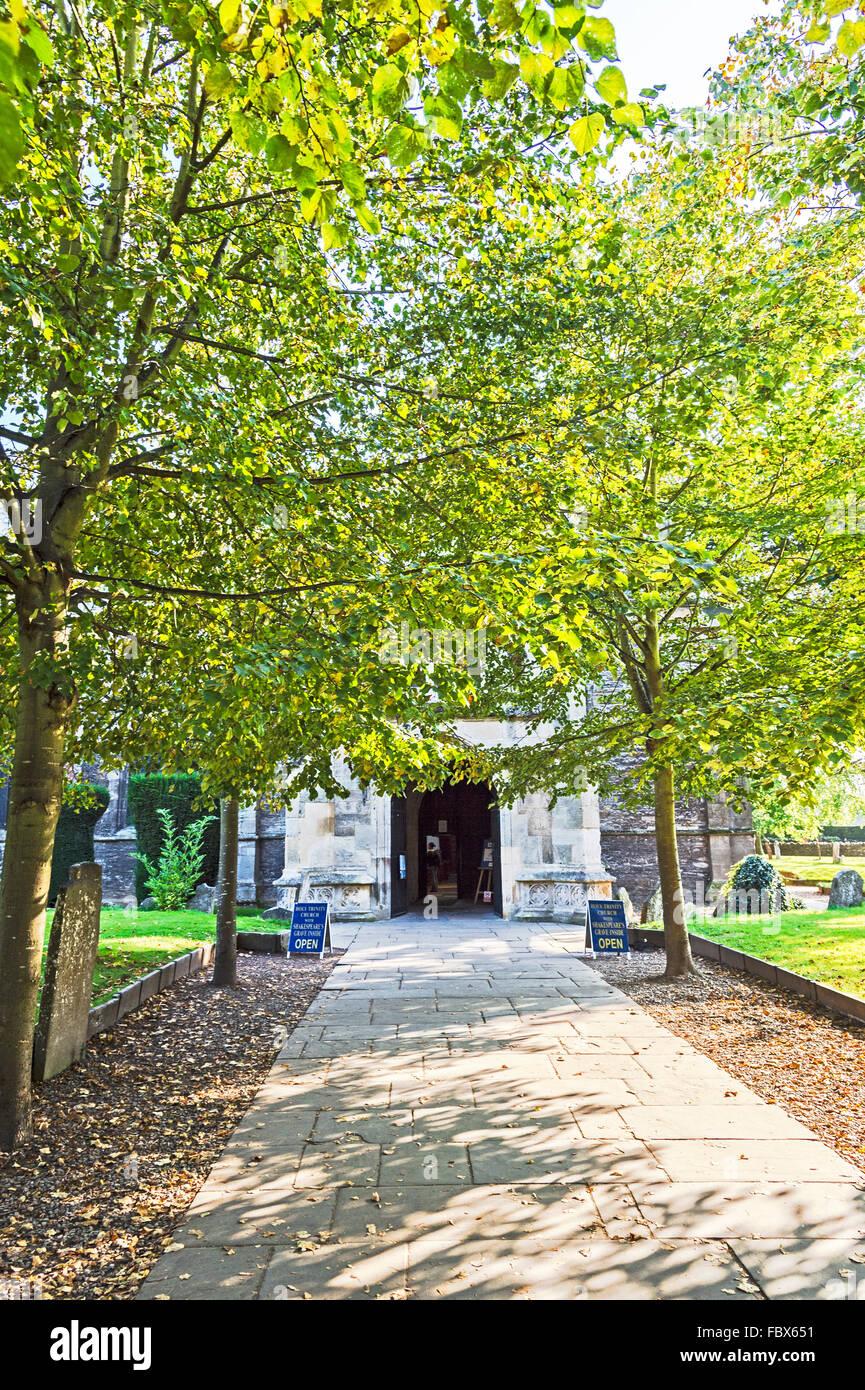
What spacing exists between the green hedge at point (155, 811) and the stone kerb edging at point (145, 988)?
8226 millimetres

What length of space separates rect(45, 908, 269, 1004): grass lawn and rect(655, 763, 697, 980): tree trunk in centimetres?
627

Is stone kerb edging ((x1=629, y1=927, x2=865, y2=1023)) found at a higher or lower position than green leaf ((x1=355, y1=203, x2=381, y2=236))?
lower

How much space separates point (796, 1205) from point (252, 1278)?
8.70ft

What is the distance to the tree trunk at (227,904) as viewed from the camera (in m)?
9.37

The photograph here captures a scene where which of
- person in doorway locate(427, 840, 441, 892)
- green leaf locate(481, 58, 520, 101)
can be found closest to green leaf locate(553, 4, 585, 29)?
green leaf locate(481, 58, 520, 101)

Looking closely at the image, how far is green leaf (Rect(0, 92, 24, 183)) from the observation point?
2025 mm

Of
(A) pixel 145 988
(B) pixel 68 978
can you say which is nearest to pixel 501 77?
(B) pixel 68 978

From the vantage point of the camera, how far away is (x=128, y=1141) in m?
5.00

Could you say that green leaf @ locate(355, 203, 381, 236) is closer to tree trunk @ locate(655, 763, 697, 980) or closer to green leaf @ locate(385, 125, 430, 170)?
green leaf @ locate(385, 125, 430, 170)

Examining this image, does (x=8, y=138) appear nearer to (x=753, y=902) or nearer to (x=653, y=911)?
(x=653, y=911)

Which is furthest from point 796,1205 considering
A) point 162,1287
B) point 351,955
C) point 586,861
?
point 586,861

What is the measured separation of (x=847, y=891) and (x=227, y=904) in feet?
41.7

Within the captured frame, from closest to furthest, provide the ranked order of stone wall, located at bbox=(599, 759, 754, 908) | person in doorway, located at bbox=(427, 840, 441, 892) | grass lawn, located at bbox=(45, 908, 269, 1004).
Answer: grass lawn, located at bbox=(45, 908, 269, 1004) → stone wall, located at bbox=(599, 759, 754, 908) → person in doorway, located at bbox=(427, 840, 441, 892)

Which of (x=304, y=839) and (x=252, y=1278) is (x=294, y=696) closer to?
(x=252, y=1278)
